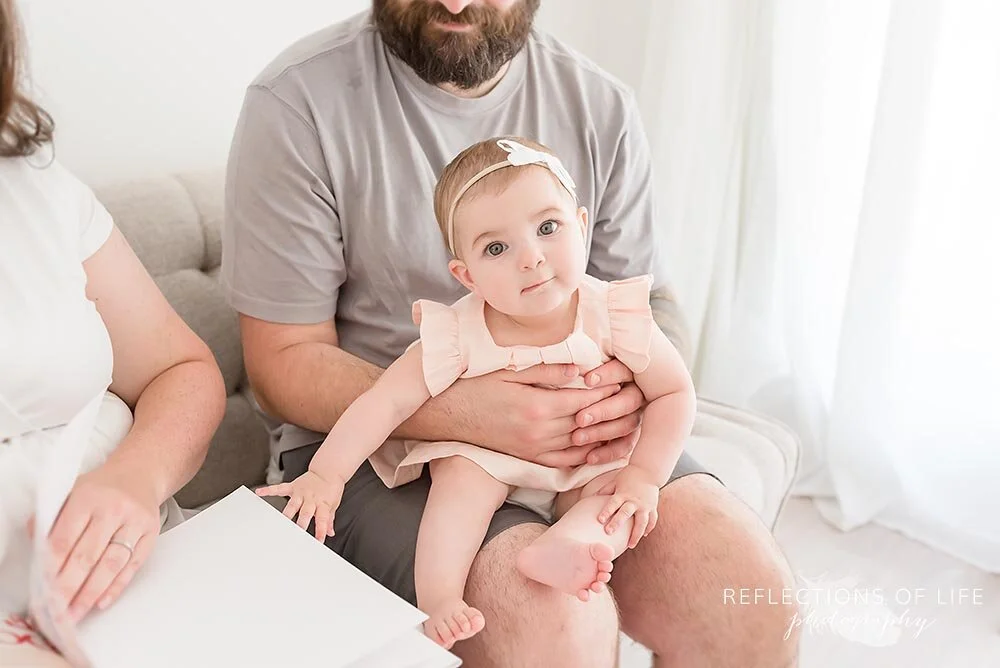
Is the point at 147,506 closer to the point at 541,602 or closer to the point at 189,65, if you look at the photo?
the point at 541,602

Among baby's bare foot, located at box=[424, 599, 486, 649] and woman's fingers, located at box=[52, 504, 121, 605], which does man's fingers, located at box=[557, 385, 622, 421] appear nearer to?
baby's bare foot, located at box=[424, 599, 486, 649]

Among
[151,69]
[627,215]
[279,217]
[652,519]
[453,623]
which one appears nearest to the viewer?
[453,623]

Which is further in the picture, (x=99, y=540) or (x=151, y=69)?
(x=151, y=69)

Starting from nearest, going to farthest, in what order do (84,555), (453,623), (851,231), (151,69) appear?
(84,555), (453,623), (151,69), (851,231)

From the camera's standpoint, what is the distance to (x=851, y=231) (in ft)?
8.23

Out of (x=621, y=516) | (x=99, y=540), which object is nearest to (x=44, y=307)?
(x=99, y=540)

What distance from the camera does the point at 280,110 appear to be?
145 centimetres

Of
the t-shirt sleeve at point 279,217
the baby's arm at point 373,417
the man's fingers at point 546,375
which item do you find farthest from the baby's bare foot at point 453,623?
the t-shirt sleeve at point 279,217

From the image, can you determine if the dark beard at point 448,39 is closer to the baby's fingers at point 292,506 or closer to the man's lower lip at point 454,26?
the man's lower lip at point 454,26

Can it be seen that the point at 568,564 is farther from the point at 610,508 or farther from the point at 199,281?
the point at 199,281

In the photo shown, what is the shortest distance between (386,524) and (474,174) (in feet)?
1.57

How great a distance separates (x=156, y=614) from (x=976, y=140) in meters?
1.97

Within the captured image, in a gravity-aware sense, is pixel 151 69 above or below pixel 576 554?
above

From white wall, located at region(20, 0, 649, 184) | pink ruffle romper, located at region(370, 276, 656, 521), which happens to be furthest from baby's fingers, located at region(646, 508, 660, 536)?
white wall, located at region(20, 0, 649, 184)
